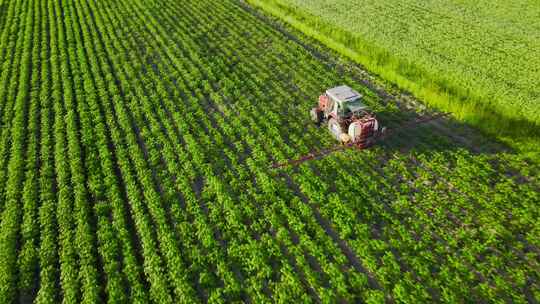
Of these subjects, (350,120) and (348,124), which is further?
(348,124)

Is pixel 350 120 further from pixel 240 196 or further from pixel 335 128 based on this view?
pixel 240 196

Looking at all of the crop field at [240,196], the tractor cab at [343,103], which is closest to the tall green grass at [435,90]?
the crop field at [240,196]

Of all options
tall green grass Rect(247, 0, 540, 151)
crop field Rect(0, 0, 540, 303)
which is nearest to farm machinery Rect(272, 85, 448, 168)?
crop field Rect(0, 0, 540, 303)

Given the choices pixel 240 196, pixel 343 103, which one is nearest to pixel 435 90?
pixel 343 103

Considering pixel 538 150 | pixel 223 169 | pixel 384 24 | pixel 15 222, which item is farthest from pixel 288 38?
pixel 15 222

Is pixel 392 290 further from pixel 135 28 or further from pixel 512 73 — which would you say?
pixel 135 28

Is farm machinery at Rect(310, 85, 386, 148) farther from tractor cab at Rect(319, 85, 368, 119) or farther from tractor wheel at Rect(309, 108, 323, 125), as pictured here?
tractor wheel at Rect(309, 108, 323, 125)
